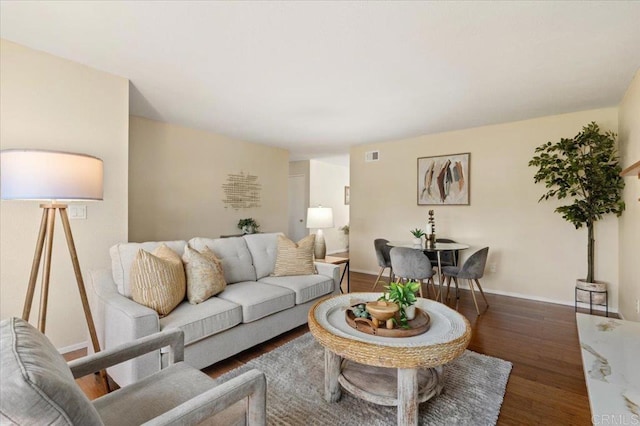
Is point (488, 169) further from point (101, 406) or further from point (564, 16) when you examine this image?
point (101, 406)

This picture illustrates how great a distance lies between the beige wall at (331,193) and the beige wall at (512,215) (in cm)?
→ 268

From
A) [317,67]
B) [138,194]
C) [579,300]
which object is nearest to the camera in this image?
[317,67]

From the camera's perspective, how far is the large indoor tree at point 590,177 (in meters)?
3.17

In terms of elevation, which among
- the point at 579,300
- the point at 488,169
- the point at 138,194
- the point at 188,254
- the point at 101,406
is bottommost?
the point at 579,300

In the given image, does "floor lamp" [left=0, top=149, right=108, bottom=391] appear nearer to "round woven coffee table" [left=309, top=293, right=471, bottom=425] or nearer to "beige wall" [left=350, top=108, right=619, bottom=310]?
"round woven coffee table" [left=309, top=293, right=471, bottom=425]

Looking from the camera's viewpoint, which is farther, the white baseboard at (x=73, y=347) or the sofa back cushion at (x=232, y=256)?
the sofa back cushion at (x=232, y=256)

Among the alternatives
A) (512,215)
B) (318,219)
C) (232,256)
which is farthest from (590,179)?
(232,256)

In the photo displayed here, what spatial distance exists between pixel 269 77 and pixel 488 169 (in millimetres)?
3271

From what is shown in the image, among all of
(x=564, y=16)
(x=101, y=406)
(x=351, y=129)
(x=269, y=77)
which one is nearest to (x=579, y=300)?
(x=564, y=16)

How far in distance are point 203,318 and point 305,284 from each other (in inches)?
41.2

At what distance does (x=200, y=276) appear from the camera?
2.30 m

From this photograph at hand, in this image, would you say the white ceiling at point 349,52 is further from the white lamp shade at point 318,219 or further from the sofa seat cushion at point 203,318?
the sofa seat cushion at point 203,318

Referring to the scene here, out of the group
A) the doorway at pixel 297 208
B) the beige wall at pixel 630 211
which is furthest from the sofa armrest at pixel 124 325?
the doorway at pixel 297 208

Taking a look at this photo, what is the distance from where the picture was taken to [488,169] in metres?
4.25
